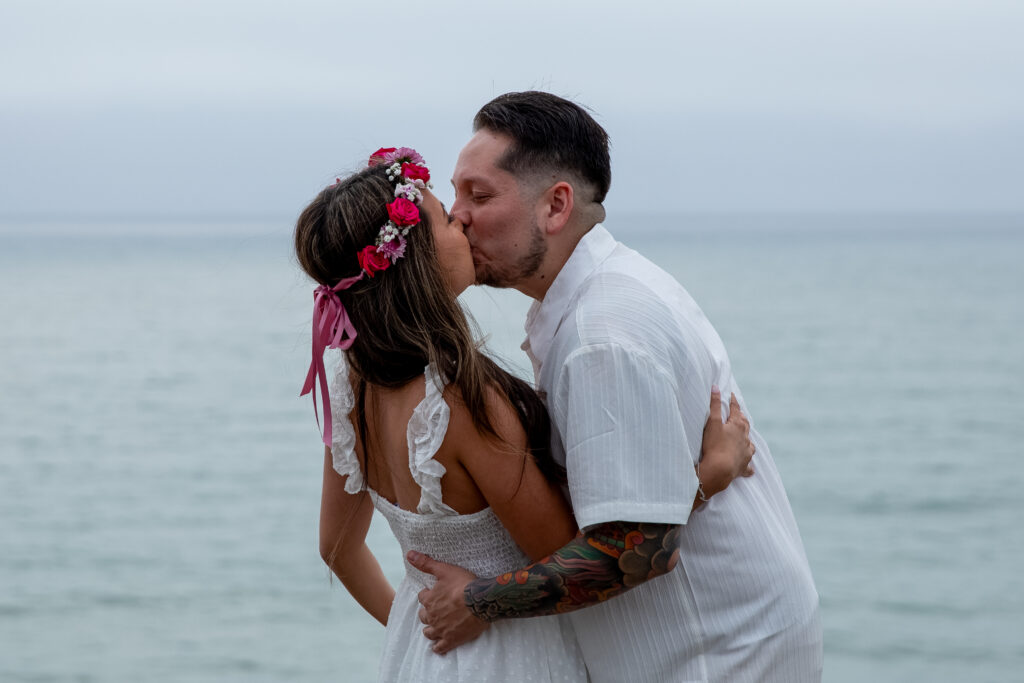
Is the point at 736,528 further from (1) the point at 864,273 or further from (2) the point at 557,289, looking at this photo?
(1) the point at 864,273

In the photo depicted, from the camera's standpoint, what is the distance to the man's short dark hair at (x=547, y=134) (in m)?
2.60

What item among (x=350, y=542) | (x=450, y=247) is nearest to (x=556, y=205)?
(x=450, y=247)

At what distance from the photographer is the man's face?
260 cm

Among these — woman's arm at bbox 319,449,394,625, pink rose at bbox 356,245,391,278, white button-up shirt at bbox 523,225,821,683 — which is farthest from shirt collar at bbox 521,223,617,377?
woman's arm at bbox 319,449,394,625

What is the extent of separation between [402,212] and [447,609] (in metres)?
0.89

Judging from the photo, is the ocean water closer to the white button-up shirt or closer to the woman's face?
the woman's face

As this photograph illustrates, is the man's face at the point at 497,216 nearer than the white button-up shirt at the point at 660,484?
No

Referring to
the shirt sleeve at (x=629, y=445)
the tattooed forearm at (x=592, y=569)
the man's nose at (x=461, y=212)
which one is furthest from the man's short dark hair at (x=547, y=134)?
the tattooed forearm at (x=592, y=569)

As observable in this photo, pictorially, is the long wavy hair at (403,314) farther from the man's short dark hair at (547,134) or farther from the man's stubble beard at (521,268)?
the man's short dark hair at (547,134)

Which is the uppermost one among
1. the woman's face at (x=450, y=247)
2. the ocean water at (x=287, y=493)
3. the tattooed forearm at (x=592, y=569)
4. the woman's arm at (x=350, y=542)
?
the woman's face at (x=450, y=247)

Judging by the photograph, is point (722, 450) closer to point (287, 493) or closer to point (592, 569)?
point (592, 569)

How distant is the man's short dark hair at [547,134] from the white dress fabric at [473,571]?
1.90 feet

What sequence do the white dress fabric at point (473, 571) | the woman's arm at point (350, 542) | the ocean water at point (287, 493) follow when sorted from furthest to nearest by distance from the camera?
the ocean water at point (287, 493) → the woman's arm at point (350, 542) → the white dress fabric at point (473, 571)

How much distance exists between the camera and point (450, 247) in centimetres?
254
